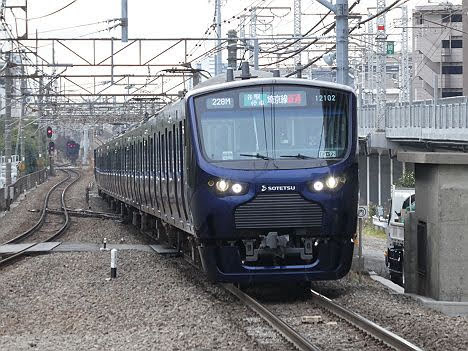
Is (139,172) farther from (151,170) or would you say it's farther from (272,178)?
(272,178)

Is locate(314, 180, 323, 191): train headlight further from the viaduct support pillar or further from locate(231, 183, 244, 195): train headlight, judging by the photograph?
the viaduct support pillar

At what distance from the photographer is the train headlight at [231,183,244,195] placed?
11.6 meters

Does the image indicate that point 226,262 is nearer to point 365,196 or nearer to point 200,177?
point 200,177

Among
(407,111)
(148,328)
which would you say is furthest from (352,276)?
(407,111)

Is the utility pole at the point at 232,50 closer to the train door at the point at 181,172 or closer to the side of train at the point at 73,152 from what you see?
the train door at the point at 181,172

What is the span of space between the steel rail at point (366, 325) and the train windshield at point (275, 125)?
5.32ft

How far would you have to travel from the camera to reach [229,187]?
11.6 m

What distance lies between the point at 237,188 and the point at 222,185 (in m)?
0.19

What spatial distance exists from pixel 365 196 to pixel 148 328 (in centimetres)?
3488

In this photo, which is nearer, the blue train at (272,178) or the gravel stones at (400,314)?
the gravel stones at (400,314)

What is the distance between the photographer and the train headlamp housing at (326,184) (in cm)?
1163

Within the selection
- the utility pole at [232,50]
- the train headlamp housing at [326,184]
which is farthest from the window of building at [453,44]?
the train headlamp housing at [326,184]

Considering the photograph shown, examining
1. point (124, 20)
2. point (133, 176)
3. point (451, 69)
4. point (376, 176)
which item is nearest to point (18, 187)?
point (376, 176)

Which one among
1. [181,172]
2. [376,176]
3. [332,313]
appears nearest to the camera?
[332,313]
